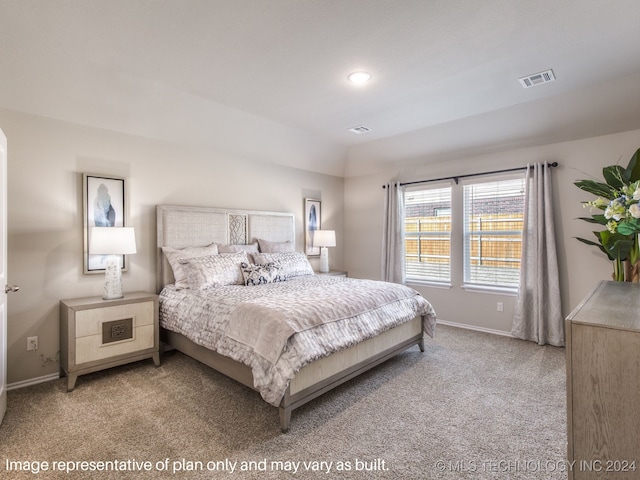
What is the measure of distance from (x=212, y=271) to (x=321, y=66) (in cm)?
225

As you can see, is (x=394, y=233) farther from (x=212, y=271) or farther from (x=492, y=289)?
(x=212, y=271)

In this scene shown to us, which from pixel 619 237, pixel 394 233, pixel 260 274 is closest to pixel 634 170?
pixel 619 237

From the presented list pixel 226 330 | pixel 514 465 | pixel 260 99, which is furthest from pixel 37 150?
pixel 514 465

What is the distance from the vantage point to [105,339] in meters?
3.01

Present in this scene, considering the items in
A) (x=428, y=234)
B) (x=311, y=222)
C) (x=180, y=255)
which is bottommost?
(x=180, y=255)

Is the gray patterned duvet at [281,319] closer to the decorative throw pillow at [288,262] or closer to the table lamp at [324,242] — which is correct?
the decorative throw pillow at [288,262]

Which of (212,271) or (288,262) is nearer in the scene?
(212,271)

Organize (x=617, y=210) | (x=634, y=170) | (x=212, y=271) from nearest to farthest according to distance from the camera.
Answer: (x=617, y=210) → (x=634, y=170) → (x=212, y=271)

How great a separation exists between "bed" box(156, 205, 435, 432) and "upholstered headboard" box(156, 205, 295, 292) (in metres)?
0.01

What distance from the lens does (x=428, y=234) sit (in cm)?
516

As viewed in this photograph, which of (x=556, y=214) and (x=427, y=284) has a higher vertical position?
(x=556, y=214)

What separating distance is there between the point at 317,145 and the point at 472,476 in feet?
Result: 14.3

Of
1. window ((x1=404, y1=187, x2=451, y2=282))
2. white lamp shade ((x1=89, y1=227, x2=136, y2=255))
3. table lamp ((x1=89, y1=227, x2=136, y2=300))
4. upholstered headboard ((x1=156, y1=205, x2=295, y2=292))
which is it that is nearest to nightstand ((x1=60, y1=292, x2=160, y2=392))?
table lamp ((x1=89, y1=227, x2=136, y2=300))

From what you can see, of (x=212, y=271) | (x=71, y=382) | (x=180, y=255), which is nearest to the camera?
(x=71, y=382)
